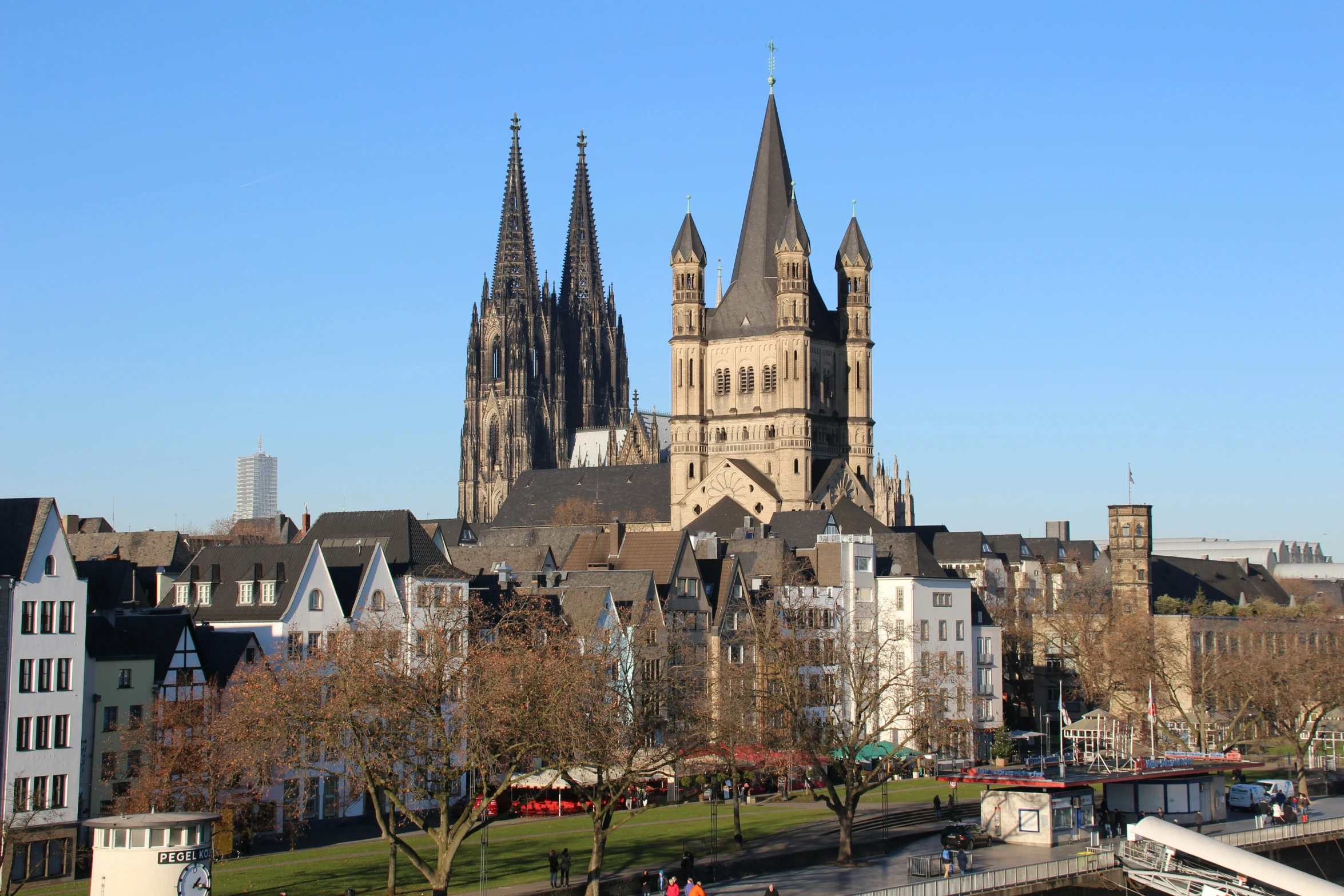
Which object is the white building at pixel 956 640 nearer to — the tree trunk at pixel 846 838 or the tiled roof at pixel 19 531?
the tree trunk at pixel 846 838

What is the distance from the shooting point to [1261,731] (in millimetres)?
121250

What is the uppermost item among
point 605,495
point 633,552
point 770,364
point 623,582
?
point 770,364

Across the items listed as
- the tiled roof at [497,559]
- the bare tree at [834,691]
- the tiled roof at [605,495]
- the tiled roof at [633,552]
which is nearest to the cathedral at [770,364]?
the tiled roof at [605,495]

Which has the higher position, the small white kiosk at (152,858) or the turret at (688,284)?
the turret at (688,284)

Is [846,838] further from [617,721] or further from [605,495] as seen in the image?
[605,495]

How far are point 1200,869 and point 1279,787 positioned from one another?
2484 cm

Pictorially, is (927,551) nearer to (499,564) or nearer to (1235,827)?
(499,564)

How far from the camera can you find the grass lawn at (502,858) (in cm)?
5672

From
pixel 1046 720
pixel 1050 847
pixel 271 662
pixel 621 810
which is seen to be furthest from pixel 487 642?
pixel 1046 720

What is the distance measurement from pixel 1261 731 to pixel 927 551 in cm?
2887

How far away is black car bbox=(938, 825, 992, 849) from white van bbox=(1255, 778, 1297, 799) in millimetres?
19595

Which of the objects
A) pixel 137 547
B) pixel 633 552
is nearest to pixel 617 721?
pixel 633 552

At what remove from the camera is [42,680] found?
64438mm

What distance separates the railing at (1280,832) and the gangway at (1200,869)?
10.3ft
